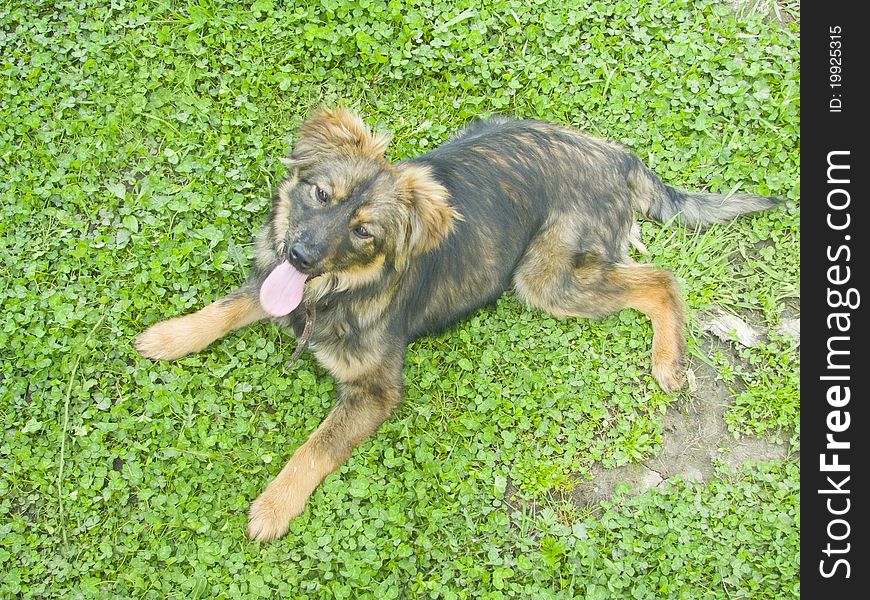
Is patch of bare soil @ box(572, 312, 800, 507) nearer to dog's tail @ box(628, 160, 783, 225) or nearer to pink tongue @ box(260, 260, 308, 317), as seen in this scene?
dog's tail @ box(628, 160, 783, 225)

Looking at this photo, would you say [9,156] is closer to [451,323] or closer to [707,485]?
[451,323]

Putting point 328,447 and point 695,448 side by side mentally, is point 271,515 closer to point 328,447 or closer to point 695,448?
point 328,447

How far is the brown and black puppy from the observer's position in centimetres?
382

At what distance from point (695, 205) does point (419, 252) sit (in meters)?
2.46

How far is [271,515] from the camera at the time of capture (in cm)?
419

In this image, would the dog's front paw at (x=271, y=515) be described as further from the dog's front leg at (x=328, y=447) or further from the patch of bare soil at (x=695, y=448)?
the patch of bare soil at (x=695, y=448)

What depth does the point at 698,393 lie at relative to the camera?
5.03 metres

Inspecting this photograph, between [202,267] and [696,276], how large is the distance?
3.65m

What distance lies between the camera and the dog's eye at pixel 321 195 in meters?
3.77

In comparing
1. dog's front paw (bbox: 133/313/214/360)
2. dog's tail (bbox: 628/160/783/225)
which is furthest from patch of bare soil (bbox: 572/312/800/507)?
dog's front paw (bbox: 133/313/214/360)

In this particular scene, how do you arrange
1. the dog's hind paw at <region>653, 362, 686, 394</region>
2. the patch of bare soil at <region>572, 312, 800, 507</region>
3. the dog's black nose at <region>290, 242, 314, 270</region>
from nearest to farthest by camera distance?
the dog's black nose at <region>290, 242, 314, 270</region>
the patch of bare soil at <region>572, 312, 800, 507</region>
the dog's hind paw at <region>653, 362, 686, 394</region>

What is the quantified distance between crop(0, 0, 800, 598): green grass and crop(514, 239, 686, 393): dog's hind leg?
0.15 meters

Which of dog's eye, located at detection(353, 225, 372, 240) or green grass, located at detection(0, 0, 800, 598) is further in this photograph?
green grass, located at detection(0, 0, 800, 598)
